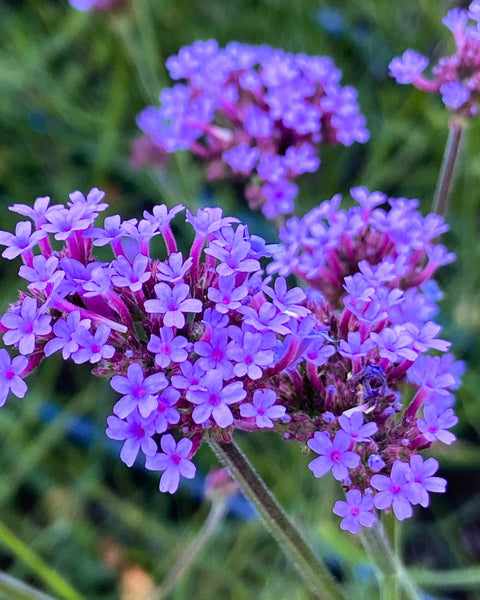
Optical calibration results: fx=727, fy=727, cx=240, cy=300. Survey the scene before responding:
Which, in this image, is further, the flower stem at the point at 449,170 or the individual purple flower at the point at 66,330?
the flower stem at the point at 449,170

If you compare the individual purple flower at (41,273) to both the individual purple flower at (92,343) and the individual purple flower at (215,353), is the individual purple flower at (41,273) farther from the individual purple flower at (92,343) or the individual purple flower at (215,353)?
the individual purple flower at (215,353)

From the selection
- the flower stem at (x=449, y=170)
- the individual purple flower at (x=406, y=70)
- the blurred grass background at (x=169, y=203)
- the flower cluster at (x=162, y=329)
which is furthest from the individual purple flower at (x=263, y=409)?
the blurred grass background at (x=169, y=203)

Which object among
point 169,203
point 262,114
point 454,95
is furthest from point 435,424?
point 169,203

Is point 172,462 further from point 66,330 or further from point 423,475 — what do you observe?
point 423,475

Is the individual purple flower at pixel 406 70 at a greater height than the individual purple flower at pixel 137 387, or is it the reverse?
the individual purple flower at pixel 406 70

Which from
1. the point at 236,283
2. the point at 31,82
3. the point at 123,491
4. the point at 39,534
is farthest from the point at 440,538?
the point at 31,82

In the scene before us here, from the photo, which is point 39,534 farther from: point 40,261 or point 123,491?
point 40,261
